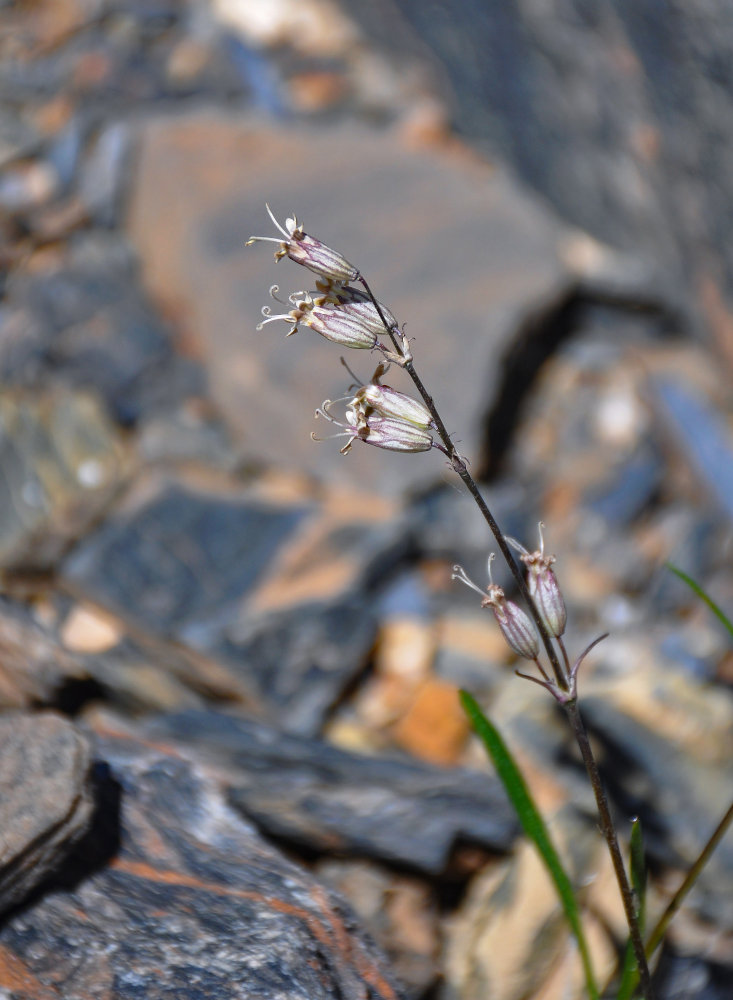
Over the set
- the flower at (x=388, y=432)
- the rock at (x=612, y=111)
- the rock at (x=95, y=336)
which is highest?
the rock at (x=612, y=111)

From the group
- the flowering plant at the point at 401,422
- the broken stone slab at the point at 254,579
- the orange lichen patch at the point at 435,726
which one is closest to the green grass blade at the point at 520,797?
the flowering plant at the point at 401,422

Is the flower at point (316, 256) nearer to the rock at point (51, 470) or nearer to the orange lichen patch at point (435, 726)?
the orange lichen patch at point (435, 726)

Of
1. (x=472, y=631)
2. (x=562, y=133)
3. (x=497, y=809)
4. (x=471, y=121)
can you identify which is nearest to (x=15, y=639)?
(x=497, y=809)

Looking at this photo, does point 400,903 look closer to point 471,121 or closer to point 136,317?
point 136,317

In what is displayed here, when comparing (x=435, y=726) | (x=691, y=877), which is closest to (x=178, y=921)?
(x=691, y=877)

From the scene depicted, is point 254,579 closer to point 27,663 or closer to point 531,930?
point 27,663

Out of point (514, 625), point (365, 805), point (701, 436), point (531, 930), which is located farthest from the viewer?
point (701, 436)

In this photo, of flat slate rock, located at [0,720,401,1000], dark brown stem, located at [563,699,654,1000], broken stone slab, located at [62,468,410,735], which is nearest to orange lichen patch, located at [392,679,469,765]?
broken stone slab, located at [62,468,410,735]
